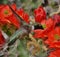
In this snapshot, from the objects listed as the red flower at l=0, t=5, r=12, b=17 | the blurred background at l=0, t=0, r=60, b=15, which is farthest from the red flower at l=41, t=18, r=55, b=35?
the blurred background at l=0, t=0, r=60, b=15

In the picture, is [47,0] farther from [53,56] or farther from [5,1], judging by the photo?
[53,56]

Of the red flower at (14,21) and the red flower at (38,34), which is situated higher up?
the red flower at (14,21)

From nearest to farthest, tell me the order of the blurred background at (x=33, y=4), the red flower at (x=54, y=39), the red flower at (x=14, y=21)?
the red flower at (x=54, y=39), the red flower at (x=14, y=21), the blurred background at (x=33, y=4)

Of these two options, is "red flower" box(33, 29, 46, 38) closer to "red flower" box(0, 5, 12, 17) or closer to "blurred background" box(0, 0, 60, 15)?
"red flower" box(0, 5, 12, 17)

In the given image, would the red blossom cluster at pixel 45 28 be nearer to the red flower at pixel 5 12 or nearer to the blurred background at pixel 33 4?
the red flower at pixel 5 12

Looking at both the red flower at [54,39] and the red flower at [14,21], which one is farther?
the red flower at [14,21]

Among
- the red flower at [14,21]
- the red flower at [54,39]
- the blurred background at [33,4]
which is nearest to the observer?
the red flower at [54,39]

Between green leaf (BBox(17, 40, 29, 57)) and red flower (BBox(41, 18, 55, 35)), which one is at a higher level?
red flower (BBox(41, 18, 55, 35))

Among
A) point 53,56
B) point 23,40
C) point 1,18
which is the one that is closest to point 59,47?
point 53,56

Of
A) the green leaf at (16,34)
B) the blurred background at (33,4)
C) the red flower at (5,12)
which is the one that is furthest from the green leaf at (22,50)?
the blurred background at (33,4)
